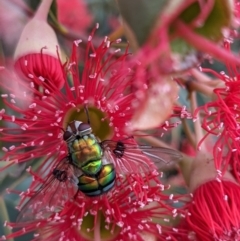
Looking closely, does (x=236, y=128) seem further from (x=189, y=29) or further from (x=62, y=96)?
(x=189, y=29)

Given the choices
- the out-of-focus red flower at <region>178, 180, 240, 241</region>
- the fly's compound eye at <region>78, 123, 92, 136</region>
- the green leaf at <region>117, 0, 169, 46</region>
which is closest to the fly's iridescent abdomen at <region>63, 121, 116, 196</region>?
the fly's compound eye at <region>78, 123, 92, 136</region>

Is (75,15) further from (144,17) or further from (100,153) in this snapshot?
(144,17)

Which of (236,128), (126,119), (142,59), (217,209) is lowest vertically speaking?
(217,209)

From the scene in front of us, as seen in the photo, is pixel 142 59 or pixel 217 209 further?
pixel 217 209

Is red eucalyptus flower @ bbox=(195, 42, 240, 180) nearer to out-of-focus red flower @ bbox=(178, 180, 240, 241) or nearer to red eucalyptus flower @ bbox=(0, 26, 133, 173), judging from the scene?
out-of-focus red flower @ bbox=(178, 180, 240, 241)

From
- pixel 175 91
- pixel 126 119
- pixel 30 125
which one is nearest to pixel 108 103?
pixel 126 119

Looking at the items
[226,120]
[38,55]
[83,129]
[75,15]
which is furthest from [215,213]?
[75,15]

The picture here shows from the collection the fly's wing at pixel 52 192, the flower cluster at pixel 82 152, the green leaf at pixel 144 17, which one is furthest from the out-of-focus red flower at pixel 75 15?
the green leaf at pixel 144 17
